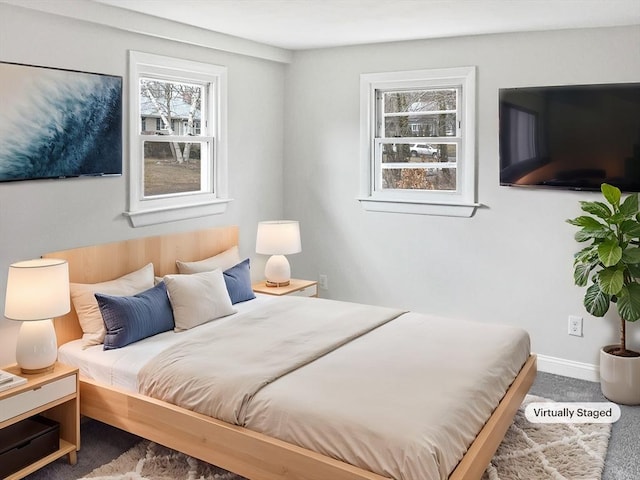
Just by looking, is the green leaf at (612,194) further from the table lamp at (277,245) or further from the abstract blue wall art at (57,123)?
the abstract blue wall art at (57,123)

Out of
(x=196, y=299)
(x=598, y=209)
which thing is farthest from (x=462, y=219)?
(x=196, y=299)

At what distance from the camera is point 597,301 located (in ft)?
12.7

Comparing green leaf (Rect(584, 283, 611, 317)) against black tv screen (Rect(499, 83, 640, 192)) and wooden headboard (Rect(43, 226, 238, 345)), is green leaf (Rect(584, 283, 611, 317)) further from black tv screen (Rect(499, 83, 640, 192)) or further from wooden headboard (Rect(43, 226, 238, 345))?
wooden headboard (Rect(43, 226, 238, 345))

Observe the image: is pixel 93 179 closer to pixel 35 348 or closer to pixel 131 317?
pixel 131 317

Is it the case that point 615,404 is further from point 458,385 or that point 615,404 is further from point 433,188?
point 433,188

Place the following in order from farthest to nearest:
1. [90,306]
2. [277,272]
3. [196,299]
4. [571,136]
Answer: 1. [277,272]
2. [571,136]
3. [196,299]
4. [90,306]

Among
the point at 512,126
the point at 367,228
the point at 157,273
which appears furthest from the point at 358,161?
the point at 157,273

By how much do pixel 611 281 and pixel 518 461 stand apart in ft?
4.15

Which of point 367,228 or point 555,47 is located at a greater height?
point 555,47

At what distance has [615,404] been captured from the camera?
394cm

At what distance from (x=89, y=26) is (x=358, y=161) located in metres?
2.34

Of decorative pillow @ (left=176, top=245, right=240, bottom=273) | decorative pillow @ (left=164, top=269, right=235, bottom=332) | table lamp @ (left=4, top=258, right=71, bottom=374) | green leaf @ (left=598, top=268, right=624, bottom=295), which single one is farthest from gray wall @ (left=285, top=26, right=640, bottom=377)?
Result: table lamp @ (left=4, top=258, right=71, bottom=374)

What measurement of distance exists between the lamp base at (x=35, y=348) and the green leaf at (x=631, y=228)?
332 centimetres

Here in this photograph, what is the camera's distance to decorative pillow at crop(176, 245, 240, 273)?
428 centimetres
